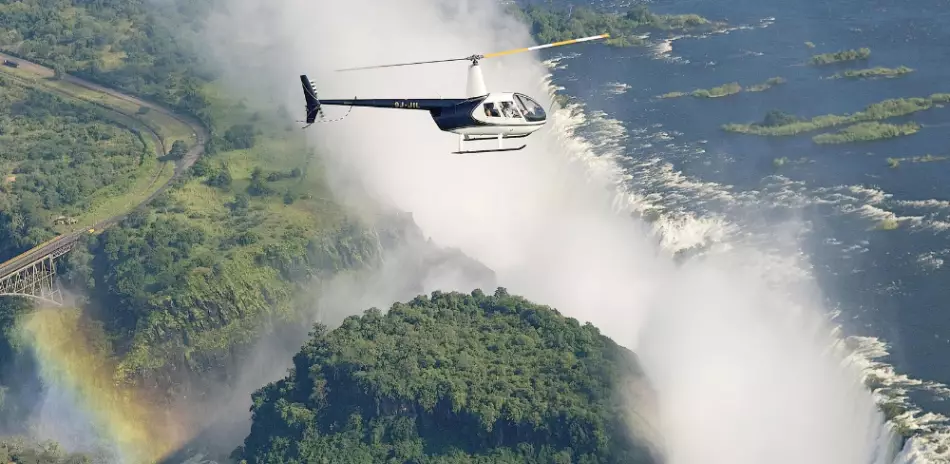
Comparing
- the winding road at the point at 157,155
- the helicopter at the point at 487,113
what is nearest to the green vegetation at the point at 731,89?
the winding road at the point at 157,155

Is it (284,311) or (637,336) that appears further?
(284,311)

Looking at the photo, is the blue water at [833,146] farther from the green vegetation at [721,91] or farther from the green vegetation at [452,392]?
the green vegetation at [452,392]

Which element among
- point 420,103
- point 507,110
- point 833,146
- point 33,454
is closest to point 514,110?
point 507,110

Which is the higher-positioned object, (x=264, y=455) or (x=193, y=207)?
(x=193, y=207)

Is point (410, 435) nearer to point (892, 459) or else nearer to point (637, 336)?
point (637, 336)

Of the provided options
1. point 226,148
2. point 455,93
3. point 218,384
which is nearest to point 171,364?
point 218,384

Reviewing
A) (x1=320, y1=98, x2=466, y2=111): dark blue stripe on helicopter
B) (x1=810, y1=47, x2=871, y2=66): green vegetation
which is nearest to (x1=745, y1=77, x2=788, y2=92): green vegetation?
(x1=810, y1=47, x2=871, y2=66): green vegetation

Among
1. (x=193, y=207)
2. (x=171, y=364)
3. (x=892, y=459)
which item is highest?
(x=193, y=207)
